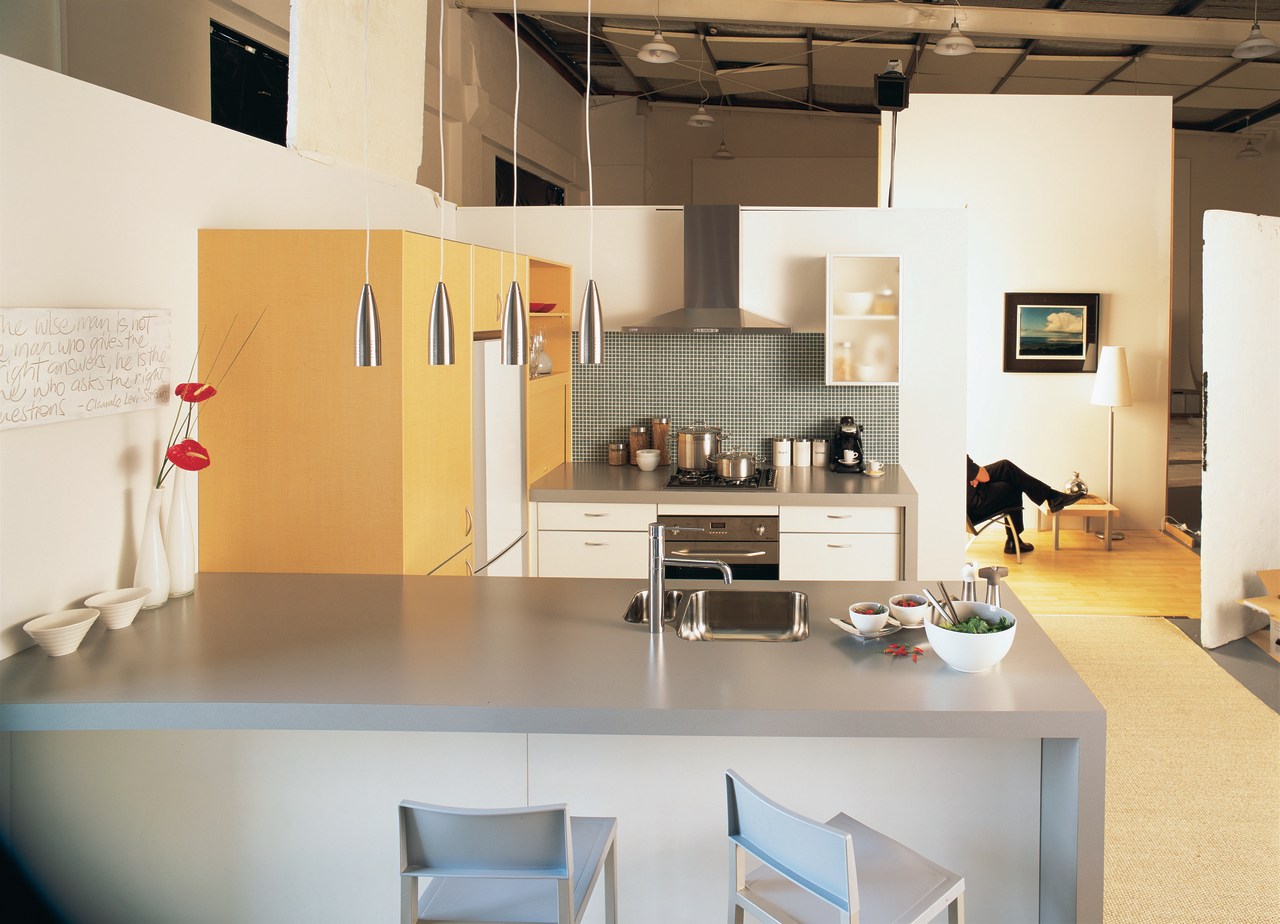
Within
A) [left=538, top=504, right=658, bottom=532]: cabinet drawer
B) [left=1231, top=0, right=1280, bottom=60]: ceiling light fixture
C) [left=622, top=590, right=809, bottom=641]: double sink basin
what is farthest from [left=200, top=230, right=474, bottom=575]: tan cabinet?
[left=1231, top=0, right=1280, bottom=60]: ceiling light fixture

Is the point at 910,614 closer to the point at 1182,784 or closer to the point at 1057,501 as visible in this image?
the point at 1182,784

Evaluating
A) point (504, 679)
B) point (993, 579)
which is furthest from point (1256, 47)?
point (504, 679)

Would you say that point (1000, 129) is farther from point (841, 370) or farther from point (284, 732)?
point (284, 732)

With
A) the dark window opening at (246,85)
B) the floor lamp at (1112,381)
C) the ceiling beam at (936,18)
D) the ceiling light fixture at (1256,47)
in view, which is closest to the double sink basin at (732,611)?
the dark window opening at (246,85)

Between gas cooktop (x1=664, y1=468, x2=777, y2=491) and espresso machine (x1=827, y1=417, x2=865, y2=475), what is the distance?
34cm

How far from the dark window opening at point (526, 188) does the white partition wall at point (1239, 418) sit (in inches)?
195

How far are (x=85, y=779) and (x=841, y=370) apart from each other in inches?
157

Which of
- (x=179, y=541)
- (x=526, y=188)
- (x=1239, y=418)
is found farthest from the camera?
(x=526, y=188)

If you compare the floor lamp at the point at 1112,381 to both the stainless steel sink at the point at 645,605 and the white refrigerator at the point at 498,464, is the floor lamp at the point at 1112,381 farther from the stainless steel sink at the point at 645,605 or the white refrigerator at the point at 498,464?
the stainless steel sink at the point at 645,605

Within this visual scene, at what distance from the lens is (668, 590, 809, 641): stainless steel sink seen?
3.16 metres

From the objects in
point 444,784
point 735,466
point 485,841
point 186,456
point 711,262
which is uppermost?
point 711,262

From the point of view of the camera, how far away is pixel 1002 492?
25.3 feet

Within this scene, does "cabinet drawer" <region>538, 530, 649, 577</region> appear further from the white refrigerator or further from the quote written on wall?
the quote written on wall

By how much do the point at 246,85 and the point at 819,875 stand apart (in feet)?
12.4
